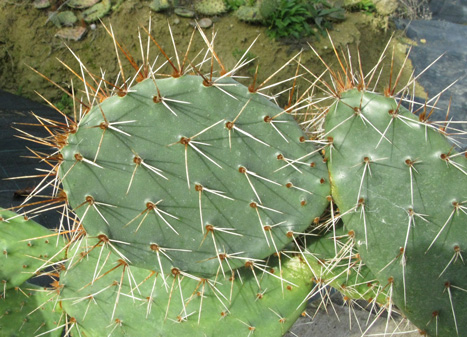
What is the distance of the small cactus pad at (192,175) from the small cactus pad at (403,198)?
9cm

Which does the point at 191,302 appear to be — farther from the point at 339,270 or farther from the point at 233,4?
the point at 233,4

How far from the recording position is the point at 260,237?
4.09 feet

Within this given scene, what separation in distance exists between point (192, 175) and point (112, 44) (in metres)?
3.99

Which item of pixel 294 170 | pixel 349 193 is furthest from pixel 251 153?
pixel 349 193

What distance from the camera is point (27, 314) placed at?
154 cm

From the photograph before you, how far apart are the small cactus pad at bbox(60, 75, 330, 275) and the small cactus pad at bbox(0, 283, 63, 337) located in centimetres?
58

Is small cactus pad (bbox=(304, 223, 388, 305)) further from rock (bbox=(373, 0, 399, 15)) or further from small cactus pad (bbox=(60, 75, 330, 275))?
rock (bbox=(373, 0, 399, 15))

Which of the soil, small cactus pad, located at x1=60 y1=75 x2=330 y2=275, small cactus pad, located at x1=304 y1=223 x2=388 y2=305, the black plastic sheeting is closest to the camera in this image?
small cactus pad, located at x1=60 y1=75 x2=330 y2=275

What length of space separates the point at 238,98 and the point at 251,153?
144 mm

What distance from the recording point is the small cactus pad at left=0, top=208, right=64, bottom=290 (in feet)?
4.97

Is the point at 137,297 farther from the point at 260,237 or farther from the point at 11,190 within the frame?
the point at 11,190

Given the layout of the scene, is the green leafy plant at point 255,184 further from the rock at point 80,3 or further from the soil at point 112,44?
the rock at point 80,3

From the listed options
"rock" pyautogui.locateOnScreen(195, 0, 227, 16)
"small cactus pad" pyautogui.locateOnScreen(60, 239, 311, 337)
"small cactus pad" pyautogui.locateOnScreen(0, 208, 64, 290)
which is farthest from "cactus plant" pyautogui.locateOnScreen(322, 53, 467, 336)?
"rock" pyautogui.locateOnScreen(195, 0, 227, 16)

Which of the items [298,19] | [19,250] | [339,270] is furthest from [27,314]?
[298,19]
